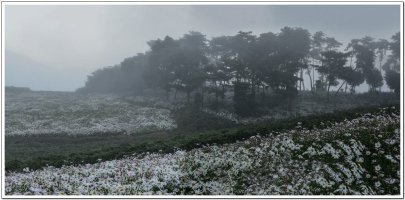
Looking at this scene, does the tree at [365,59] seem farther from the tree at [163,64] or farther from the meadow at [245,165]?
the meadow at [245,165]

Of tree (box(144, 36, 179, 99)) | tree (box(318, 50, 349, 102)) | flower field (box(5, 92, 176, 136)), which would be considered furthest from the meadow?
tree (box(144, 36, 179, 99))

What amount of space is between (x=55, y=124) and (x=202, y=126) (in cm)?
1843

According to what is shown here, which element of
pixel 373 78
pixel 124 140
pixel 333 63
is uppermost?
pixel 333 63

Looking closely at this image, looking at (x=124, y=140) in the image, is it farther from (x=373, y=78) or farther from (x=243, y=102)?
(x=373, y=78)

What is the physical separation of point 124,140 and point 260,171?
21.5m

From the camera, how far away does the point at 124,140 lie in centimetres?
3781

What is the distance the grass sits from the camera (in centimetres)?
2498

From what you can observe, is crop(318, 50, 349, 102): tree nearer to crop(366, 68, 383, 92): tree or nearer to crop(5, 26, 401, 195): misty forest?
crop(5, 26, 401, 195): misty forest

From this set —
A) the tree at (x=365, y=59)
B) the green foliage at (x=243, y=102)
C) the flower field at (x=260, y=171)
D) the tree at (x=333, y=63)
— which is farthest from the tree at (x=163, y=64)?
the flower field at (x=260, y=171)

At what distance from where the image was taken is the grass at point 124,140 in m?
25.0

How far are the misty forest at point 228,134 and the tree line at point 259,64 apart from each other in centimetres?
19

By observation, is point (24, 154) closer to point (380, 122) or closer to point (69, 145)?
point (69, 145)

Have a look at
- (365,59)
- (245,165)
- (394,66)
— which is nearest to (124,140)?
(245,165)

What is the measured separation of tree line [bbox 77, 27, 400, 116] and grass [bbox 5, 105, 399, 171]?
7828mm
